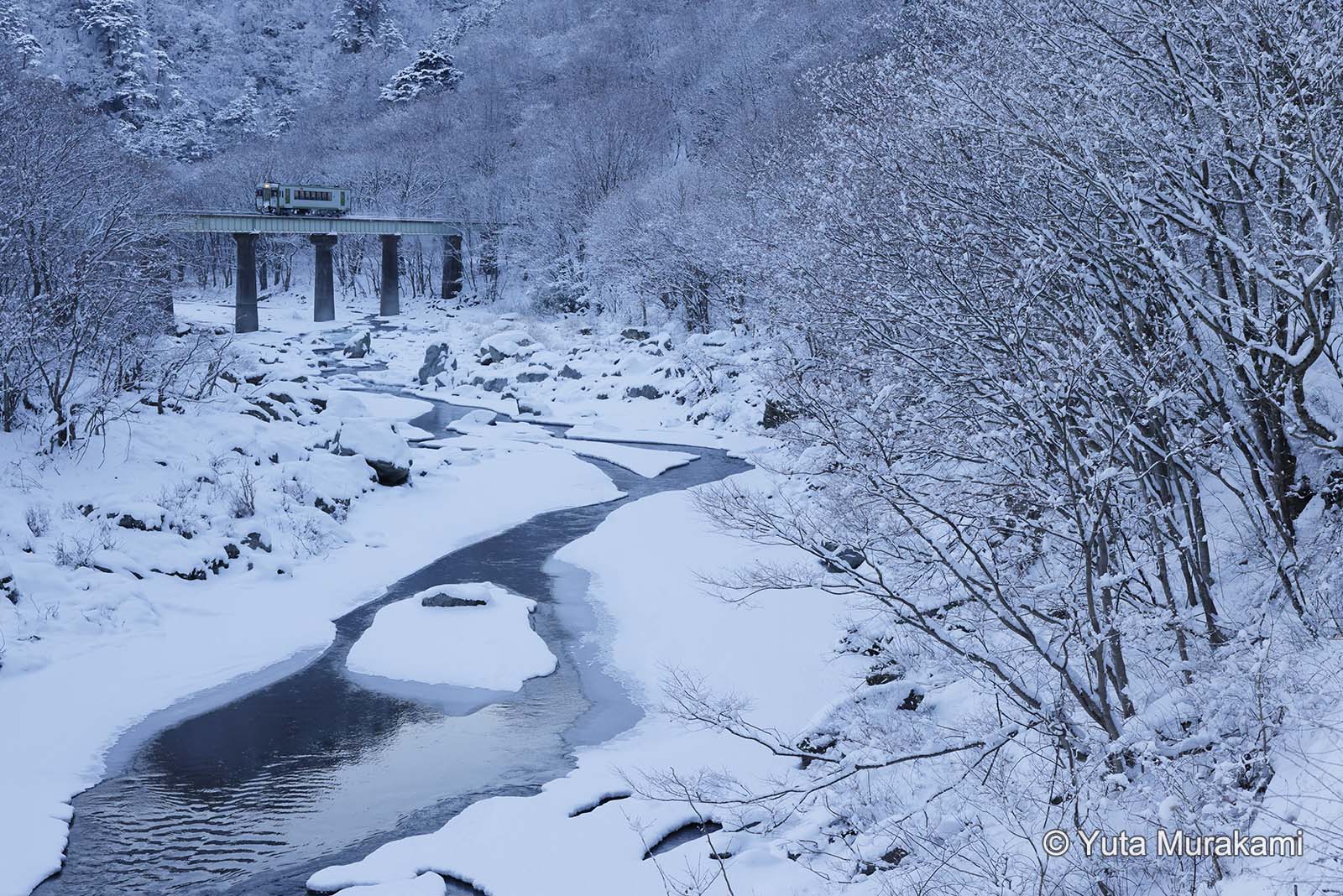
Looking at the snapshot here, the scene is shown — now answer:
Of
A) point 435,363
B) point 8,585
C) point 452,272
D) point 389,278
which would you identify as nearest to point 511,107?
point 452,272

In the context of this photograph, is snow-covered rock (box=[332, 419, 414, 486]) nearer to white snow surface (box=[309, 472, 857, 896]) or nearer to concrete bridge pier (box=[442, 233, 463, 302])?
white snow surface (box=[309, 472, 857, 896])

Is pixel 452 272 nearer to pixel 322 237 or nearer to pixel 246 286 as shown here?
pixel 322 237

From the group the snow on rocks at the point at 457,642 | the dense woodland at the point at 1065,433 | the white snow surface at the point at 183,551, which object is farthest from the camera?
the snow on rocks at the point at 457,642

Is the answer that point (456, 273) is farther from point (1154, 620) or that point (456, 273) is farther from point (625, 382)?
point (1154, 620)

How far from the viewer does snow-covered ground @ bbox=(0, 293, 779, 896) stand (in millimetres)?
11812

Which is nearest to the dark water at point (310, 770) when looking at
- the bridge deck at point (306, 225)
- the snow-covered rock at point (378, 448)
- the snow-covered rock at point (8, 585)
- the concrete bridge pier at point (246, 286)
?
the snow-covered rock at point (8, 585)

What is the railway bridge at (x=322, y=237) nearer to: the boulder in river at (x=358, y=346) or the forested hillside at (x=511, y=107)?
the forested hillside at (x=511, y=107)

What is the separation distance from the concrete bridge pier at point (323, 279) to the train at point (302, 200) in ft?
7.19

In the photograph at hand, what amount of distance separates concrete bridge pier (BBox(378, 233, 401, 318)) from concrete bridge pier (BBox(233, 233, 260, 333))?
7.73m

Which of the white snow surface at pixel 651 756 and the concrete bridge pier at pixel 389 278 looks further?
the concrete bridge pier at pixel 389 278

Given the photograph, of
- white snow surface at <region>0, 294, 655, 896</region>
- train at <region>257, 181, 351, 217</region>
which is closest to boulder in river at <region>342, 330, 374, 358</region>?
train at <region>257, 181, 351, 217</region>

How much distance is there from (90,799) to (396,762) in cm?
299

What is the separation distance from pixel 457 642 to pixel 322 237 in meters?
45.9

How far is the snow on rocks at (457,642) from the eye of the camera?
43.7 feet
